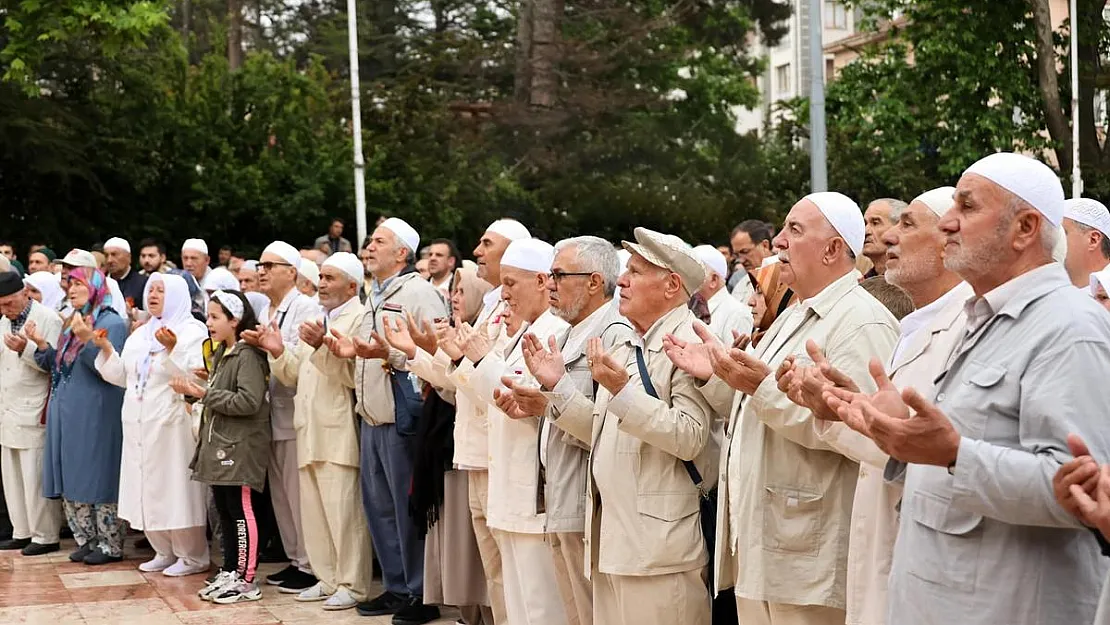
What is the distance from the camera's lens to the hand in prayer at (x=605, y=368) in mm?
4949

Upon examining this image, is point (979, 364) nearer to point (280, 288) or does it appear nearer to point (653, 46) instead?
point (280, 288)

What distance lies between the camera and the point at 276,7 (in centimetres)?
3462

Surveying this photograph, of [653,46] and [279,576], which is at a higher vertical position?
[653,46]

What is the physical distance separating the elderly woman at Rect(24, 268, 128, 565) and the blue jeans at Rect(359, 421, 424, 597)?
2.82m


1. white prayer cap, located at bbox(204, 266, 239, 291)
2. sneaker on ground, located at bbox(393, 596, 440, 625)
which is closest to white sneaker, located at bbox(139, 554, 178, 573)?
sneaker on ground, located at bbox(393, 596, 440, 625)

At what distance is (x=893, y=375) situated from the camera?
409 cm

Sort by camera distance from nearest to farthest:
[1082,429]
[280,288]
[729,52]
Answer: [1082,429], [280,288], [729,52]

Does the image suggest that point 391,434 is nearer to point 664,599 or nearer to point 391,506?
point 391,506

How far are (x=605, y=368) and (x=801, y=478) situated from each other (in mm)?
834

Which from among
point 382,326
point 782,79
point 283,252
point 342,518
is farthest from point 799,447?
point 782,79

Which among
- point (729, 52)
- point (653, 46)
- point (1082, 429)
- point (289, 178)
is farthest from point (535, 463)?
point (729, 52)

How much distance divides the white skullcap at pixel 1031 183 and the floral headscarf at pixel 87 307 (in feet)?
26.4

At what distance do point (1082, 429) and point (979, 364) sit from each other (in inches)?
12.0

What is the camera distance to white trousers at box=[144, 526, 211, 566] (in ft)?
31.2
